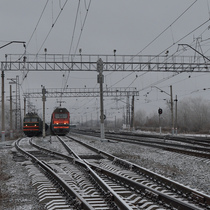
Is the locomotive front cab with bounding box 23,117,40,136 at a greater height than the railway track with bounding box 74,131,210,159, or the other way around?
the locomotive front cab with bounding box 23,117,40,136

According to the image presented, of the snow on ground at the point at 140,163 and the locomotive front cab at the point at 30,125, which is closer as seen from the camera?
the snow on ground at the point at 140,163

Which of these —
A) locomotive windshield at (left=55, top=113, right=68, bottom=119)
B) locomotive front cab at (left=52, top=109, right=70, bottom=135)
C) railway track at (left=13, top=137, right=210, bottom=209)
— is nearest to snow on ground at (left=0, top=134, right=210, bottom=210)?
railway track at (left=13, top=137, right=210, bottom=209)

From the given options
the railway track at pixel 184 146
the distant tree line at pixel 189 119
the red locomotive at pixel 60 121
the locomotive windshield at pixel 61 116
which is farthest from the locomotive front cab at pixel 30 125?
the distant tree line at pixel 189 119

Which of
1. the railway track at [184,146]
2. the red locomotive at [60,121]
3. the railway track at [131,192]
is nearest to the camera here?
the railway track at [131,192]

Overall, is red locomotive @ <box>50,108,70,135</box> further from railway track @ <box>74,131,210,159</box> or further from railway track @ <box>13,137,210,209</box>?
railway track @ <box>13,137,210,209</box>

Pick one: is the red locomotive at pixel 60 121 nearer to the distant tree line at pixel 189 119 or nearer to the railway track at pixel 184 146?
the railway track at pixel 184 146

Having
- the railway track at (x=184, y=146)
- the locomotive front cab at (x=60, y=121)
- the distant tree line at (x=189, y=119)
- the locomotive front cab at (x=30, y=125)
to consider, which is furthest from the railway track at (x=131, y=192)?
the distant tree line at (x=189, y=119)

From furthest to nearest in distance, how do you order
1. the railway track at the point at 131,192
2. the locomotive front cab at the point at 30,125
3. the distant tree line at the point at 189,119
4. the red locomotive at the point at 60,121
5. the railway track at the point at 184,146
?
1. the distant tree line at the point at 189,119
2. the locomotive front cab at the point at 30,125
3. the red locomotive at the point at 60,121
4. the railway track at the point at 184,146
5. the railway track at the point at 131,192

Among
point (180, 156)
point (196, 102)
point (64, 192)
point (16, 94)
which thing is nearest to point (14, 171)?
point (64, 192)

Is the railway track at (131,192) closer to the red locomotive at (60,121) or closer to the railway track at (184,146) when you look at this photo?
the railway track at (184,146)

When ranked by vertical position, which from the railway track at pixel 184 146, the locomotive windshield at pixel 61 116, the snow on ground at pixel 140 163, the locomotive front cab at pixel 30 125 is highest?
the locomotive windshield at pixel 61 116

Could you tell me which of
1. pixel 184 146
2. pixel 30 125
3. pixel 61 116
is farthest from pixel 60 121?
pixel 184 146

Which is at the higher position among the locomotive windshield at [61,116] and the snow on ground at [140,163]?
the locomotive windshield at [61,116]

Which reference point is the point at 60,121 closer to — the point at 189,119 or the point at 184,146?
the point at 184,146
